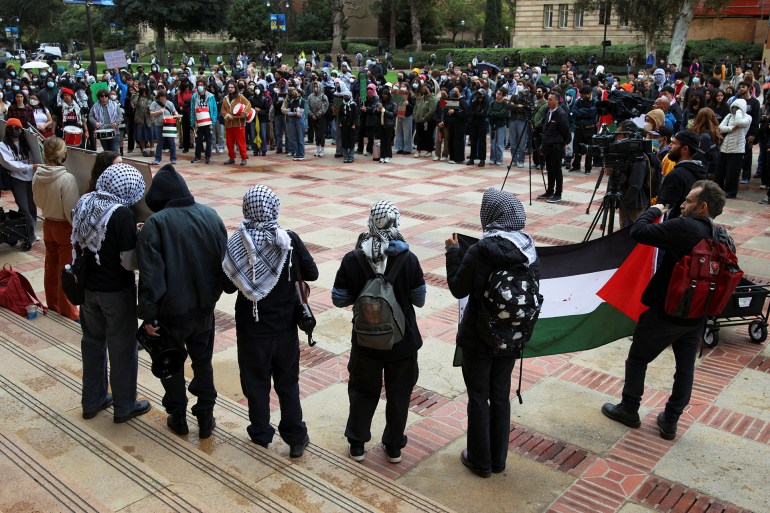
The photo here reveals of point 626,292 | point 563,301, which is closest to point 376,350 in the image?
point 563,301

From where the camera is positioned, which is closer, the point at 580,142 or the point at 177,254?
the point at 177,254

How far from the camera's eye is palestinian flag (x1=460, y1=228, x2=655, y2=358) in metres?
5.57

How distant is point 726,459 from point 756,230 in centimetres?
716

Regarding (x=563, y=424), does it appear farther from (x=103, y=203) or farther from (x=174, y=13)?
(x=174, y=13)

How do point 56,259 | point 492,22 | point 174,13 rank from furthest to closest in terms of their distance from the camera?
1. point 492,22
2. point 174,13
3. point 56,259

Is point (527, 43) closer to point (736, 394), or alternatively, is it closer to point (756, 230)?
point (756, 230)

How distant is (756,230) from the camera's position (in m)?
11.0

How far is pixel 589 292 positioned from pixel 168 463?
131 inches

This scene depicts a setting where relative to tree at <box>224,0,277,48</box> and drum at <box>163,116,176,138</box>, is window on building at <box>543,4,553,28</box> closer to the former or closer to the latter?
tree at <box>224,0,277,48</box>

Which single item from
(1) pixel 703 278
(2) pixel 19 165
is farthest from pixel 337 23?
(1) pixel 703 278

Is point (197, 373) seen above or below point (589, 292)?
below

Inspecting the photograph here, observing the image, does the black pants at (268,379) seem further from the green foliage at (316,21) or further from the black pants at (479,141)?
the green foliage at (316,21)

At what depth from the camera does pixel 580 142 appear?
50.8 feet

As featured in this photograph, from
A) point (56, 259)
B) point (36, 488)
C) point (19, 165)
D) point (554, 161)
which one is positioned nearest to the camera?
point (36, 488)
